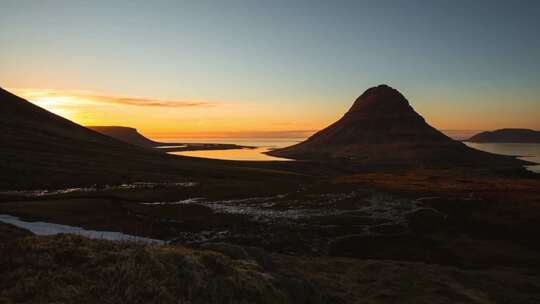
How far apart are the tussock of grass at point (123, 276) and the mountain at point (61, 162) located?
51.7 metres

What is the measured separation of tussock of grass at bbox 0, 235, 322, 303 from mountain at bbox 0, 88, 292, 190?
2036 inches

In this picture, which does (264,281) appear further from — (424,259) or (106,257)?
(424,259)

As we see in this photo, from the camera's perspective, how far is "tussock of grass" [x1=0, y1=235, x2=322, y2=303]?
35.1 feet

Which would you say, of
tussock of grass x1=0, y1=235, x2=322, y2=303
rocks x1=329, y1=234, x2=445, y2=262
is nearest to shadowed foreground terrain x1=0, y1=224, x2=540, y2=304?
tussock of grass x1=0, y1=235, x2=322, y2=303

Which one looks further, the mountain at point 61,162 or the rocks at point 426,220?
the mountain at point 61,162

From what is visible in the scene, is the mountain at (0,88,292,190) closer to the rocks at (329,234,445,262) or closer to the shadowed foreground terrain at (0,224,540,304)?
the rocks at (329,234,445,262)

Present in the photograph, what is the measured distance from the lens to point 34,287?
1049 centimetres

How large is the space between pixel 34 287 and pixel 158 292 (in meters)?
3.41

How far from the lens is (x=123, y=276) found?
11.9m

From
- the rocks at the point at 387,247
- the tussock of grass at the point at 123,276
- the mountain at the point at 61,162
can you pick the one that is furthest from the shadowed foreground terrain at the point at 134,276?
the mountain at the point at 61,162

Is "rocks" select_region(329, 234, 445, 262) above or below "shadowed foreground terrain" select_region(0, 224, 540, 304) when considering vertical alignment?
below

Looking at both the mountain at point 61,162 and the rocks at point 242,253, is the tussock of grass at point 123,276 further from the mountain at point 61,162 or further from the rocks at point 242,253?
the mountain at point 61,162

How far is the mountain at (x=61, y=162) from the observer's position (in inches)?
2513

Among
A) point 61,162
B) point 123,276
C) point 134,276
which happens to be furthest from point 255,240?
point 61,162
